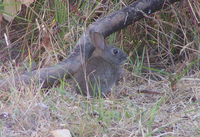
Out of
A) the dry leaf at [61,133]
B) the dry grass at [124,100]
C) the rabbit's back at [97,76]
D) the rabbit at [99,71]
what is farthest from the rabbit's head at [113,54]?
the dry leaf at [61,133]

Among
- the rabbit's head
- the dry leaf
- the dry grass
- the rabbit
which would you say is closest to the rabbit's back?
the rabbit

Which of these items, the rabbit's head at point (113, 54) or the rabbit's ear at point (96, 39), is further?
the rabbit's head at point (113, 54)

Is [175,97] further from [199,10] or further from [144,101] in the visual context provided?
[199,10]

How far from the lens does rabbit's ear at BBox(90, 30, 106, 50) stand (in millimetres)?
3457

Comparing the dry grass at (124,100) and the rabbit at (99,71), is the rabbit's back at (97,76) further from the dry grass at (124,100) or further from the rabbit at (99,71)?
the dry grass at (124,100)

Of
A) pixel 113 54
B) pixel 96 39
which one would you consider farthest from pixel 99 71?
pixel 113 54

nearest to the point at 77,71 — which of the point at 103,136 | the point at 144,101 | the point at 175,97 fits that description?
the point at 144,101

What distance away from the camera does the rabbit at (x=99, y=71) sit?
319 centimetres

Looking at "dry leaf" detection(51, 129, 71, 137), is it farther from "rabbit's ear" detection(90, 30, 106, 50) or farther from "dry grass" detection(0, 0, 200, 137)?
"rabbit's ear" detection(90, 30, 106, 50)

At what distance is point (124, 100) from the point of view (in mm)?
2881

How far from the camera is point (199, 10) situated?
12.0 ft

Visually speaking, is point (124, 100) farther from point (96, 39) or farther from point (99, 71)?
point (96, 39)

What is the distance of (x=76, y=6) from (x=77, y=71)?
127 cm

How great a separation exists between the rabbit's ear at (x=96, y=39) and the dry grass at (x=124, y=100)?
41cm
